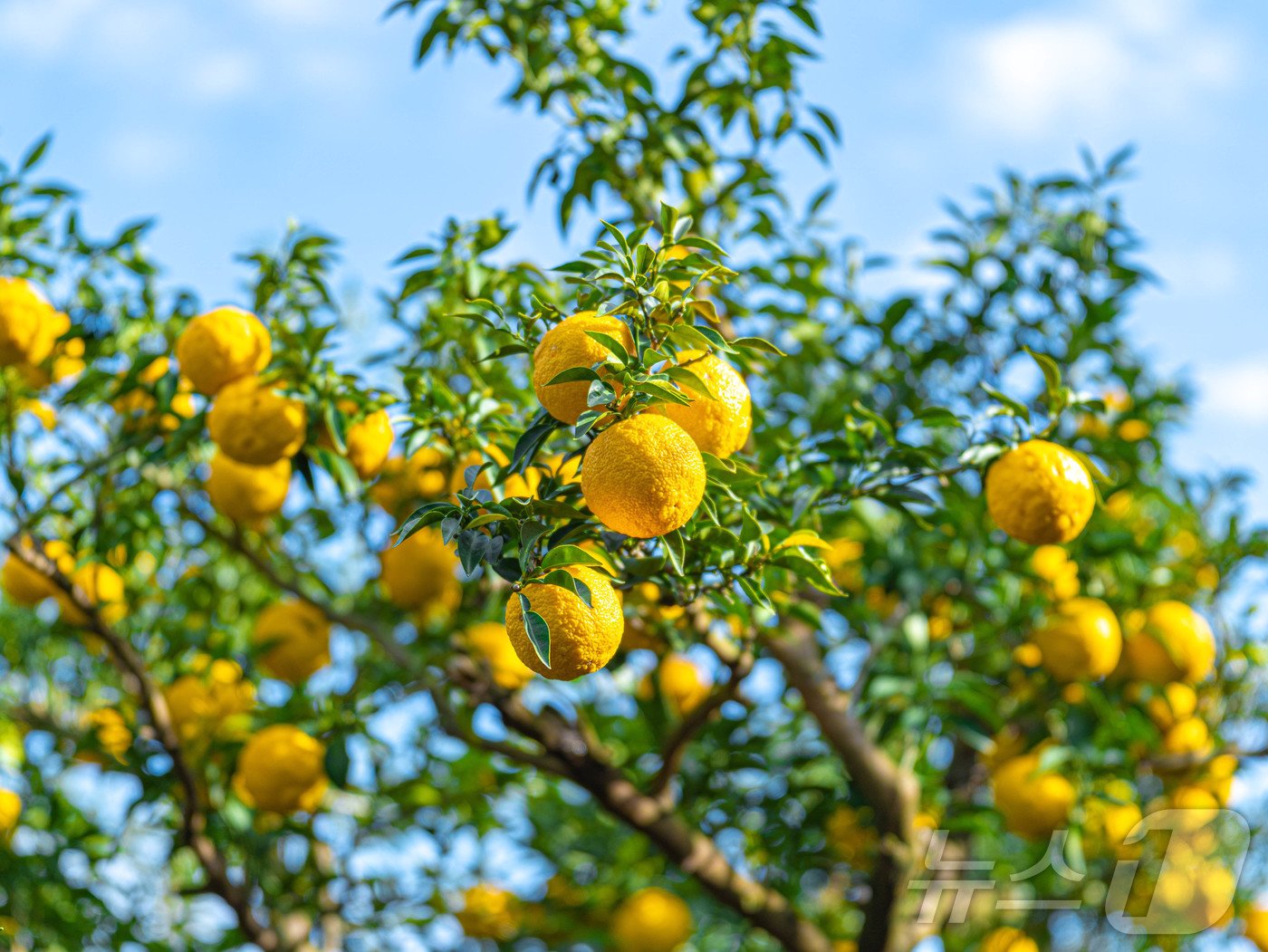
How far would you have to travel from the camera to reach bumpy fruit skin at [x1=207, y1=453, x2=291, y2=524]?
2123mm

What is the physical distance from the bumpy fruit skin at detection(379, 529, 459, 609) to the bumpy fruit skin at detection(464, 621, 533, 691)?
0.93 feet

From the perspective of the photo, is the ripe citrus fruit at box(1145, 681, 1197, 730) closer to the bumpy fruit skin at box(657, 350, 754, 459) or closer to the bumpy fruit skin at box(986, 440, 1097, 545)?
the bumpy fruit skin at box(986, 440, 1097, 545)

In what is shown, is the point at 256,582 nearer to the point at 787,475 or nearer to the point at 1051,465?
the point at 787,475

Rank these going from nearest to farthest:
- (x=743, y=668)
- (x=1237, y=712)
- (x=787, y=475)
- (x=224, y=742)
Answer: (x=787, y=475)
(x=743, y=668)
(x=224, y=742)
(x=1237, y=712)

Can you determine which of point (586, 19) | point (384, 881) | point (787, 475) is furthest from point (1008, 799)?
point (586, 19)

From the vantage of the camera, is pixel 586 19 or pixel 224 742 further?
pixel 224 742

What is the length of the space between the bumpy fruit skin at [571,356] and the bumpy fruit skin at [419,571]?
1051 mm

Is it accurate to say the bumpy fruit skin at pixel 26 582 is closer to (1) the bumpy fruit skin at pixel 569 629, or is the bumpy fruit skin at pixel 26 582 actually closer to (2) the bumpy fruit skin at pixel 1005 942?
(1) the bumpy fruit skin at pixel 569 629

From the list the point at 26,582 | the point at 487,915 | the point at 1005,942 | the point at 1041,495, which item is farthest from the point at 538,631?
the point at 1005,942

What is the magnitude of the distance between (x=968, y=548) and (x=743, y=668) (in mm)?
711

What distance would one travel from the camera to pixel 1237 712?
9.91 ft

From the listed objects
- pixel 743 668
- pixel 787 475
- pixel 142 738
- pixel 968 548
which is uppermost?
pixel 968 548

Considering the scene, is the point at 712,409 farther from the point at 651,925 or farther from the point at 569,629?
the point at 651,925

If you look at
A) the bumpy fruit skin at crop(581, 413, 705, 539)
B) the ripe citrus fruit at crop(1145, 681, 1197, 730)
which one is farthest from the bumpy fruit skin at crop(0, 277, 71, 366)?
the ripe citrus fruit at crop(1145, 681, 1197, 730)
